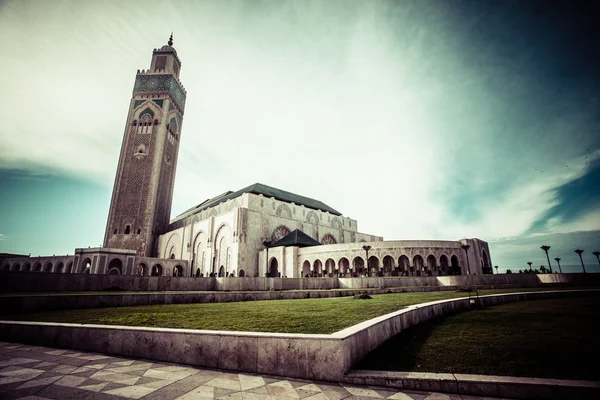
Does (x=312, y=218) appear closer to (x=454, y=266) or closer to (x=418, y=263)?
(x=418, y=263)

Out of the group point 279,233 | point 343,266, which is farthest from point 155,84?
point 343,266

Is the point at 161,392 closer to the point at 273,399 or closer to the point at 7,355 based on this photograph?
the point at 273,399

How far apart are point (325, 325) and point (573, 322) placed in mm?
4481

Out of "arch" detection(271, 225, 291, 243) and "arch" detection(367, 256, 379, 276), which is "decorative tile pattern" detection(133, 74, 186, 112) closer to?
"arch" detection(271, 225, 291, 243)

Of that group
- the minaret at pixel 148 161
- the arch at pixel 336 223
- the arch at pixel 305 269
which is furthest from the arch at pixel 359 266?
the minaret at pixel 148 161

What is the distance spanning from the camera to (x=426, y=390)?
2.80 metres

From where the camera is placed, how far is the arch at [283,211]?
129 ft

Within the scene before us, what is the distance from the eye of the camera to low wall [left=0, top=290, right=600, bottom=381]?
3195 millimetres

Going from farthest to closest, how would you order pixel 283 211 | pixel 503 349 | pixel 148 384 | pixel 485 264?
pixel 283 211, pixel 485 264, pixel 503 349, pixel 148 384

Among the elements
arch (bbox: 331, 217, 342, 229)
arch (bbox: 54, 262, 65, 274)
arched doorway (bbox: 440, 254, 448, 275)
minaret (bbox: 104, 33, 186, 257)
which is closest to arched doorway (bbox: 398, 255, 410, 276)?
arched doorway (bbox: 440, 254, 448, 275)

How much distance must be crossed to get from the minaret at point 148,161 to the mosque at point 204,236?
163 mm

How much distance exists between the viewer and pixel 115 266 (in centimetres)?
3384

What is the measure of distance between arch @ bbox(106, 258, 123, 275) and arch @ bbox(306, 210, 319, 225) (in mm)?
27022

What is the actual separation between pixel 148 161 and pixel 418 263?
43.3 m
